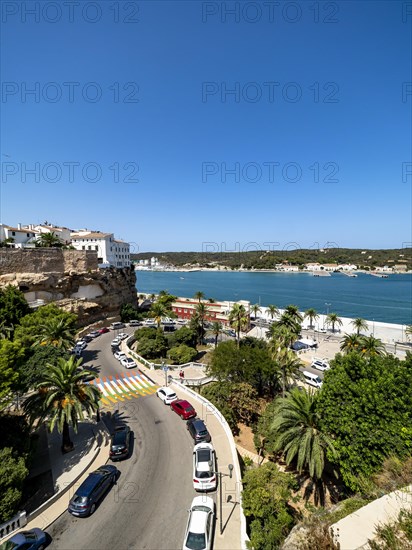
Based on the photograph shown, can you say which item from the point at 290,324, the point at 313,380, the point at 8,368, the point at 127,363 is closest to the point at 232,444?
the point at 8,368

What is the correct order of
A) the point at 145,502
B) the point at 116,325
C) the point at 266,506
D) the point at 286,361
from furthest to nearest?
the point at 116,325
the point at 286,361
the point at 145,502
the point at 266,506

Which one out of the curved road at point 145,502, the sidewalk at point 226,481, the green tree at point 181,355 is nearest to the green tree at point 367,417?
the sidewalk at point 226,481

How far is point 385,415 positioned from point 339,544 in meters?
8.02

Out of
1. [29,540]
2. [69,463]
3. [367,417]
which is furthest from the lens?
[69,463]

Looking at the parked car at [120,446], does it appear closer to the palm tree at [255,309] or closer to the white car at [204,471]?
the white car at [204,471]

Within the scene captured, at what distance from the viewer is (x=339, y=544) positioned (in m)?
8.73

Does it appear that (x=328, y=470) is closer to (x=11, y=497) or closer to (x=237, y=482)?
(x=237, y=482)

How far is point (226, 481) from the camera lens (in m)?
15.1

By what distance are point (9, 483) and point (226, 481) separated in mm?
10945

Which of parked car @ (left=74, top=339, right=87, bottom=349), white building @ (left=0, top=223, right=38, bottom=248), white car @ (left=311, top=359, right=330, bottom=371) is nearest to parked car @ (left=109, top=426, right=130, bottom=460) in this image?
parked car @ (left=74, top=339, right=87, bottom=349)

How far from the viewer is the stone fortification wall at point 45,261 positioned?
4641 cm

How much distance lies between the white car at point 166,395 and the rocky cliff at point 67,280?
32382mm

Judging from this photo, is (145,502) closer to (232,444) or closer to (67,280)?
(232,444)

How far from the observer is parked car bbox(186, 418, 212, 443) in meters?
18.6
